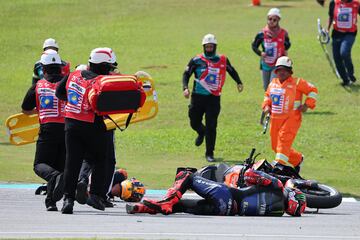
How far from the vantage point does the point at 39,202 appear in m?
14.4

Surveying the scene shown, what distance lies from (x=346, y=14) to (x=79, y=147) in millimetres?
12773

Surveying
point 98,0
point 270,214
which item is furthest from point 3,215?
point 98,0

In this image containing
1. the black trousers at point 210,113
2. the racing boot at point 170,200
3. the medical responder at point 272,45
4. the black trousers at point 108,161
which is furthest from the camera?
the medical responder at point 272,45

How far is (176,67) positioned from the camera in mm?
29375

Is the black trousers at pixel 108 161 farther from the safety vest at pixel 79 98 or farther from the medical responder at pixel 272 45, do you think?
the medical responder at pixel 272 45

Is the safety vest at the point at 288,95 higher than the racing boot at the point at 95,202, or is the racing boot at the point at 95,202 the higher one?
the safety vest at the point at 288,95

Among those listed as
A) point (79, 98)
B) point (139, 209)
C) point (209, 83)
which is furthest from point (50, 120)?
point (209, 83)

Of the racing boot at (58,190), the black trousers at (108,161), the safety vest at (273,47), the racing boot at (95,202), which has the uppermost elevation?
the safety vest at (273,47)

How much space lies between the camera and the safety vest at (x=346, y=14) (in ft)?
80.3

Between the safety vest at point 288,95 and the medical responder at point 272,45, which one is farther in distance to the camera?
the medical responder at point 272,45

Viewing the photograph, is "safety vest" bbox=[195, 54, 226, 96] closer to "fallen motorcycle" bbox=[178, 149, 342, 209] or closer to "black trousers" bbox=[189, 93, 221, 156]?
"black trousers" bbox=[189, 93, 221, 156]

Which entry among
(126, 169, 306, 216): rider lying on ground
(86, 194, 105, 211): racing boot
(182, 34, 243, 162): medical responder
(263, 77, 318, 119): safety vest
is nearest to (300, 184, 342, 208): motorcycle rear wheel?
(126, 169, 306, 216): rider lying on ground

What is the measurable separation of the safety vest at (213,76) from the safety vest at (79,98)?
7.09m

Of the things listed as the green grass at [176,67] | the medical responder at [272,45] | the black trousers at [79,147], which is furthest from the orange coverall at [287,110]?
the medical responder at [272,45]
